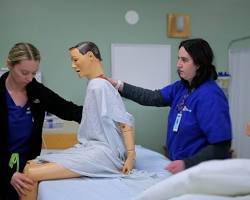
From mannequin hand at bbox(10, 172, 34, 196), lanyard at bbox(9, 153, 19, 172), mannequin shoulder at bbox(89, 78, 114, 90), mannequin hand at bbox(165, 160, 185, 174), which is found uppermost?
mannequin shoulder at bbox(89, 78, 114, 90)

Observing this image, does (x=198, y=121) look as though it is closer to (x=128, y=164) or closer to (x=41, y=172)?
(x=128, y=164)

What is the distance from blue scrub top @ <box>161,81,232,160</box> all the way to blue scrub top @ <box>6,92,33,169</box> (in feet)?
2.46

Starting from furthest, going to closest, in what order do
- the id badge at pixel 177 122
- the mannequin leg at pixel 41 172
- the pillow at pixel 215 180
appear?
the mannequin leg at pixel 41 172, the id badge at pixel 177 122, the pillow at pixel 215 180

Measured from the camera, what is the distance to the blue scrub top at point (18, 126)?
1.80 m

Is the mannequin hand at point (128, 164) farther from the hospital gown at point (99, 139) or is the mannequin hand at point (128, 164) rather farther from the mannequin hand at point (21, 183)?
the mannequin hand at point (21, 183)

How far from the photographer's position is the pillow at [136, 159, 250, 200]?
91 cm

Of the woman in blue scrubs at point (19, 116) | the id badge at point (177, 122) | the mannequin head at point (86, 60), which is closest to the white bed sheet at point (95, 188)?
the woman in blue scrubs at point (19, 116)

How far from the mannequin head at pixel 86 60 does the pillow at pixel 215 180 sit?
1.15 meters

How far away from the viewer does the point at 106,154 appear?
1.88 meters

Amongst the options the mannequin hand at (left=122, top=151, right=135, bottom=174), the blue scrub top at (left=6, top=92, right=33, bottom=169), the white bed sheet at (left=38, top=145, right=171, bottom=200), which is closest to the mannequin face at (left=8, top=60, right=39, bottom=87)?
the blue scrub top at (left=6, top=92, right=33, bottom=169)

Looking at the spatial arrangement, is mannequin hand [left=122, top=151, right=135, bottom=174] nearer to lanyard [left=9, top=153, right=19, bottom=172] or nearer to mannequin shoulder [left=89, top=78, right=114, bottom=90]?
mannequin shoulder [left=89, top=78, right=114, bottom=90]

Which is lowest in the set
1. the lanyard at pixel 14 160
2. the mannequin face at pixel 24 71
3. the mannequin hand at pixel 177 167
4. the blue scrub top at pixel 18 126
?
the lanyard at pixel 14 160

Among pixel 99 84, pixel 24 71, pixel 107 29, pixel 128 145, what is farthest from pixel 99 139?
pixel 107 29

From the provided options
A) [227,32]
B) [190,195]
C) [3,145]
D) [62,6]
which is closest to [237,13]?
[227,32]
